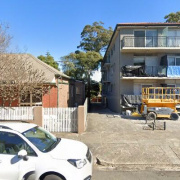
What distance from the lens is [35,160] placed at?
3668 mm

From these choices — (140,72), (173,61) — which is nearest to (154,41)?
(173,61)

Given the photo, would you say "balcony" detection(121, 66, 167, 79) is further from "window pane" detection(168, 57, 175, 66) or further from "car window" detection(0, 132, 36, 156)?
"car window" detection(0, 132, 36, 156)

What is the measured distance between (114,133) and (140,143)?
1.97 m

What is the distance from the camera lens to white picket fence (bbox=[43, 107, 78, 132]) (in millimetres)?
9117

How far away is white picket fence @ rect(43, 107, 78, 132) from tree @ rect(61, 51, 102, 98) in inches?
939

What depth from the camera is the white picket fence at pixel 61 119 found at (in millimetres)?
9117

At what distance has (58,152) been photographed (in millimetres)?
3914

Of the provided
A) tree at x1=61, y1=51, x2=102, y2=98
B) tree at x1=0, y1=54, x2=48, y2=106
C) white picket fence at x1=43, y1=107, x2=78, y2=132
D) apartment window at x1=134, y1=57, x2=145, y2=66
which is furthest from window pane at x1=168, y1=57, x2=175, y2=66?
tree at x1=61, y1=51, x2=102, y2=98

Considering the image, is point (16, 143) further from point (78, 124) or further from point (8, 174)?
point (78, 124)

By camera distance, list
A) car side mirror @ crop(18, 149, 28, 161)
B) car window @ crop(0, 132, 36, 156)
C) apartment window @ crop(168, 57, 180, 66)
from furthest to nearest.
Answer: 1. apartment window @ crop(168, 57, 180, 66)
2. car window @ crop(0, 132, 36, 156)
3. car side mirror @ crop(18, 149, 28, 161)

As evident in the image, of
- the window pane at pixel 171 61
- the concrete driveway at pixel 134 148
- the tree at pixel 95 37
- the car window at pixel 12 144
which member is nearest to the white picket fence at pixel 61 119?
the concrete driveway at pixel 134 148

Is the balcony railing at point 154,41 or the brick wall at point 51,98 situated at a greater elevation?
the balcony railing at point 154,41

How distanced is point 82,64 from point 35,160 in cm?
2971

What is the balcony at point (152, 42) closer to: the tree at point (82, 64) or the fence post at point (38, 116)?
the fence post at point (38, 116)
